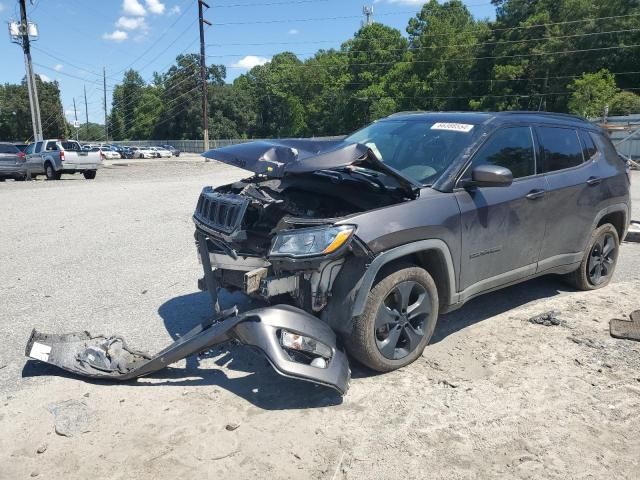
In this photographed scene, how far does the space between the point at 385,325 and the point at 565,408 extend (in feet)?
4.18

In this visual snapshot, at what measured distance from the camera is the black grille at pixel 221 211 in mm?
3746

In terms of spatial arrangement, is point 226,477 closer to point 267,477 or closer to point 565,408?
point 267,477

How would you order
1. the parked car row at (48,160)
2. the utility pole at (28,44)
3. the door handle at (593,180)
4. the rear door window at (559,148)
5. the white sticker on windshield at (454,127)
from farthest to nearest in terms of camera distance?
the utility pole at (28,44) < the parked car row at (48,160) < the door handle at (593,180) < the rear door window at (559,148) < the white sticker on windshield at (454,127)

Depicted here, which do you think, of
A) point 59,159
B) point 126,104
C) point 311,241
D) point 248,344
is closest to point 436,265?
point 311,241

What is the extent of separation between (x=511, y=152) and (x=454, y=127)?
557mm

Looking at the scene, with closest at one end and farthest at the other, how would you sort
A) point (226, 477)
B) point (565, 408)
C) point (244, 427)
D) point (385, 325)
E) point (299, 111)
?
1. point (226, 477)
2. point (244, 427)
3. point (565, 408)
4. point (385, 325)
5. point (299, 111)

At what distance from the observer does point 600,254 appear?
5711 millimetres

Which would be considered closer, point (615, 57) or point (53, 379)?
point (53, 379)

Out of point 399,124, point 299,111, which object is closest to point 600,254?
point 399,124

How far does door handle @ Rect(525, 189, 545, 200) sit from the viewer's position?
4512 mm

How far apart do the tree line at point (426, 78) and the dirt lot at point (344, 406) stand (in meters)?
39.1

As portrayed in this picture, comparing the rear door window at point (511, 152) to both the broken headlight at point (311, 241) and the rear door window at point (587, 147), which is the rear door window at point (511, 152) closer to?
the rear door window at point (587, 147)

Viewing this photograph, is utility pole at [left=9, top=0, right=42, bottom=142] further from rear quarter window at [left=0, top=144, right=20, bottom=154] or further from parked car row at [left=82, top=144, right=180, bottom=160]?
parked car row at [left=82, top=144, right=180, bottom=160]

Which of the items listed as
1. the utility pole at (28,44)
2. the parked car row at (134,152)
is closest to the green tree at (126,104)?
the parked car row at (134,152)
